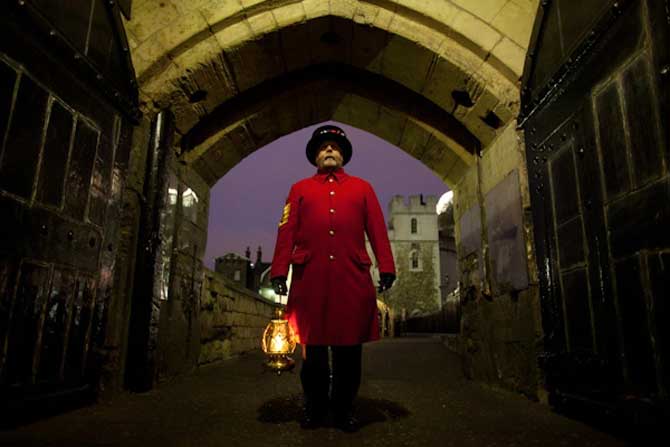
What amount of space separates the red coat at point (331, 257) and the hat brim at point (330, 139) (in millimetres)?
196

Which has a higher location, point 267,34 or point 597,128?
point 267,34

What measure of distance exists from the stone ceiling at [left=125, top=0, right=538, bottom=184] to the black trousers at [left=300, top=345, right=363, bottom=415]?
2236 mm

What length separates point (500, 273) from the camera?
3529 millimetres

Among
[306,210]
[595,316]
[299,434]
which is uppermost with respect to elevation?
[306,210]

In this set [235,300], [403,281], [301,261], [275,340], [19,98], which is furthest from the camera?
[403,281]

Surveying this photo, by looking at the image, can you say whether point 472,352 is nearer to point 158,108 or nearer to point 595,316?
point 595,316

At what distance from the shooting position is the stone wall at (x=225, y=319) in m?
4.93

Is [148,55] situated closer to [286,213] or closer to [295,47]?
[295,47]

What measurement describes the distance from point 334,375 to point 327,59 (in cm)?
298

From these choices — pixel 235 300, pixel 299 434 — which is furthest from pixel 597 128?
pixel 235 300

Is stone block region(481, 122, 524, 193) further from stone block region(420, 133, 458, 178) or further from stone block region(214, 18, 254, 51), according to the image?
stone block region(214, 18, 254, 51)

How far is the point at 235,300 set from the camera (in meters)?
6.55

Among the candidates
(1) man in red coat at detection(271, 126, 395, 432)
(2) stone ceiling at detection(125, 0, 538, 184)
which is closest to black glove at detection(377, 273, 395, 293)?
(1) man in red coat at detection(271, 126, 395, 432)

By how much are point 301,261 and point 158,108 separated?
6.44 ft
